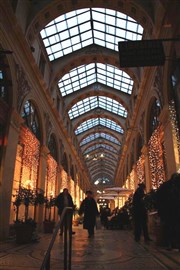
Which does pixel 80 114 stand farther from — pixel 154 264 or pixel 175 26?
pixel 154 264

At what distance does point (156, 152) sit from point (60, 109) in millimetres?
9909

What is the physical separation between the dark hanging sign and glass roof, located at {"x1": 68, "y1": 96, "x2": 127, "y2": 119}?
17.0m

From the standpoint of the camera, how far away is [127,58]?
4.98m

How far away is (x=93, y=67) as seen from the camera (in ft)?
59.6

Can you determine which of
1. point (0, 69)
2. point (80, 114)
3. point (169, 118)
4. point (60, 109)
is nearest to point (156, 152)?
point (169, 118)

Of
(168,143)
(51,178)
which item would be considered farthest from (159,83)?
(51,178)

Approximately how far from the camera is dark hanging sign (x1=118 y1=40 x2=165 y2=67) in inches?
195

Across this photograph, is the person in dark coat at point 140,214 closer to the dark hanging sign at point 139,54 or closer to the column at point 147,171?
the dark hanging sign at point 139,54

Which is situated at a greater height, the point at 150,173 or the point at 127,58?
the point at 127,58

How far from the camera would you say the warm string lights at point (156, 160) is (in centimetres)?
939

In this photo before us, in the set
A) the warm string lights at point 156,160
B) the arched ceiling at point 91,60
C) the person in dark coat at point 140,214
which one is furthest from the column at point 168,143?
the arched ceiling at point 91,60

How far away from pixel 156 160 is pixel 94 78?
11.3 metres

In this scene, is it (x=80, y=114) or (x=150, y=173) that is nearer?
(x=150, y=173)

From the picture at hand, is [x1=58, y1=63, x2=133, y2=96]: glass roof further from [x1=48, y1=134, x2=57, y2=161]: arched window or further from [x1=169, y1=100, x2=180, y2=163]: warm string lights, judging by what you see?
[x1=169, y1=100, x2=180, y2=163]: warm string lights
